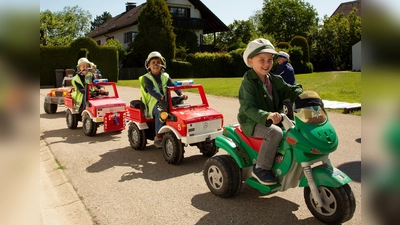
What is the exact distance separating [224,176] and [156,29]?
36.6 metres

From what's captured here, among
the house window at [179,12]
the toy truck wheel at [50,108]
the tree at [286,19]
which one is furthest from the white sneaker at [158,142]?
the tree at [286,19]

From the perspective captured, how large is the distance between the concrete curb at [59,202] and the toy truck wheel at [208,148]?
244 centimetres

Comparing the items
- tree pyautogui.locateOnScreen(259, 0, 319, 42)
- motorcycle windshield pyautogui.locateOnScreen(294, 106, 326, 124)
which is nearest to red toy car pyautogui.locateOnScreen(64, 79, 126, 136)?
motorcycle windshield pyautogui.locateOnScreen(294, 106, 326, 124)

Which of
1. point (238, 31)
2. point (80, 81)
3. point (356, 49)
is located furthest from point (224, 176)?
point (238, 31)

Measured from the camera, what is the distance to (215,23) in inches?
1962

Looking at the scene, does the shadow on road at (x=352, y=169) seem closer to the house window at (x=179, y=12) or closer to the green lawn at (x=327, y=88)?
the green lawn at (x=327, y=88)

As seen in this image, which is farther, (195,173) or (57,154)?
(57,154)

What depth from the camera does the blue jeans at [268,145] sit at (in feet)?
13.5

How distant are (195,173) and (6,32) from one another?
5.24 m

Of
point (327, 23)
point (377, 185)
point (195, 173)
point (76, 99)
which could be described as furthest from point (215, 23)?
point (377, 185)

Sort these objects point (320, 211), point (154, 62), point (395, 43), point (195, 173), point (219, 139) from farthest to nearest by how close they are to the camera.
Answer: point (154, 62), point (195, 173), point (219, 139), point (320, 211), point (395, 43)

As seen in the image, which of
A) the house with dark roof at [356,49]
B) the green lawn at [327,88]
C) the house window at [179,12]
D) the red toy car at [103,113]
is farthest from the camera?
the house window at [179,12]

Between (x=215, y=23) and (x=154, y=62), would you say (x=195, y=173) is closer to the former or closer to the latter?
(x=154, y=62)

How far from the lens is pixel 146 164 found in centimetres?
664
